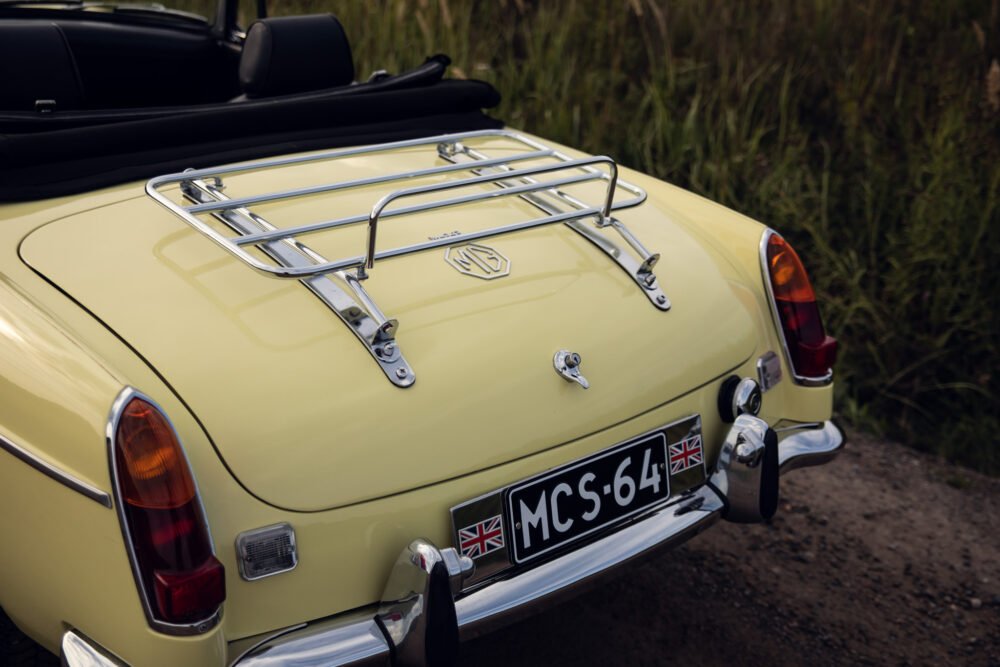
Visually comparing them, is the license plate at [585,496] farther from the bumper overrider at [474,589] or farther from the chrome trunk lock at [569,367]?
the chrome trunk lock at [569,367]

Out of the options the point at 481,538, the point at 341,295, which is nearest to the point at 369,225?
the point at 341,295

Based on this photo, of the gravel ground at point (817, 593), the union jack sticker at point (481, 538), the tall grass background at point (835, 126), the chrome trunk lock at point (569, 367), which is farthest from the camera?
the tall grass background at point (835, 126)

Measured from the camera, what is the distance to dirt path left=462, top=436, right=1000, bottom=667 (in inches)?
A: 110

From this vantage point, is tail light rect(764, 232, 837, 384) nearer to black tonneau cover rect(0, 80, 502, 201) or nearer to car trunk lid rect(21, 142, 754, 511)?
car trunk lid rect(21, 142, 754, 511)

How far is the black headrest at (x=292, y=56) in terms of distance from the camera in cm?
297

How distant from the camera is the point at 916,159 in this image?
168 inches

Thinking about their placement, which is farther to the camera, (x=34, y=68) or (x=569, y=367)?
(x=34, y=68)

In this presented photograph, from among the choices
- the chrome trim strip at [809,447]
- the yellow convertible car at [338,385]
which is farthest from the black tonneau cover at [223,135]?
the chrome trim strip at [809,447]

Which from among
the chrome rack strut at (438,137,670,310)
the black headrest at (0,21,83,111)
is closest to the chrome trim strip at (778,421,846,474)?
the chrome rack strut at (438,137,670,310)

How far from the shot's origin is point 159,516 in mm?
1721

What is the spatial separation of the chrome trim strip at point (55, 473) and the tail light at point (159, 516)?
0.04 m

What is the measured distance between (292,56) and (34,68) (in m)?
0.72

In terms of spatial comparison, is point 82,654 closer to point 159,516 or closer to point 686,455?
point 159,516

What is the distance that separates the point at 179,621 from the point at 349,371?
0.54 m
